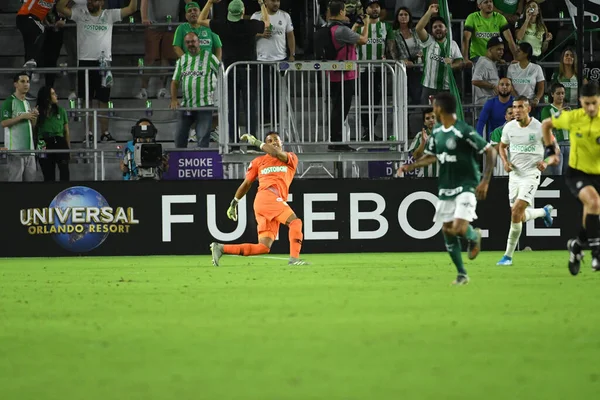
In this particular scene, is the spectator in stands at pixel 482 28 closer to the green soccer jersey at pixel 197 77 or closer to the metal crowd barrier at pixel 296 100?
the metal crowd barrier at pixel 296 100

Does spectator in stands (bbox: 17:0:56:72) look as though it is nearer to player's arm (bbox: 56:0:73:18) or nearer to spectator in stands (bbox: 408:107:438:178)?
player's arm (bbox: 56:0:73:18)

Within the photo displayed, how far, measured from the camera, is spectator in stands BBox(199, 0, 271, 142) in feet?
63.7

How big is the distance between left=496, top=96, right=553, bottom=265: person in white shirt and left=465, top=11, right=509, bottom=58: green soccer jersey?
5728 millimetres

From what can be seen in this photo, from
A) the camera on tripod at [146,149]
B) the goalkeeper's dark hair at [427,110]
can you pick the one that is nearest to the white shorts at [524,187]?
the goalkeeper's dark hair at [427,110]

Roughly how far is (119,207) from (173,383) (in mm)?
15185

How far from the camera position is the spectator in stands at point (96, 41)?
2136 centimetres

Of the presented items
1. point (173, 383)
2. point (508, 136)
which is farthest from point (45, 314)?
point (508, 136)

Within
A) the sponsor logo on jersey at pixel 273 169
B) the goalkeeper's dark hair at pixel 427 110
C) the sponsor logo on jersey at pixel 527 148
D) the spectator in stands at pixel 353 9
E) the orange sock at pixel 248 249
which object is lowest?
the orange sock at pixel 248 249

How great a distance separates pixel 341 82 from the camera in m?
19.3

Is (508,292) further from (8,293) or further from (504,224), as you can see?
(504,224)

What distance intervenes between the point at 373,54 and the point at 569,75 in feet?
12.3

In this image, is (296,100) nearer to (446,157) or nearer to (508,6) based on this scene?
(508,6)

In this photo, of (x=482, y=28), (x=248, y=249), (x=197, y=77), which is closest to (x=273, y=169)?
(x=248, y=249)

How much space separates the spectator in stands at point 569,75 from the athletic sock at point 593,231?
860 cm
